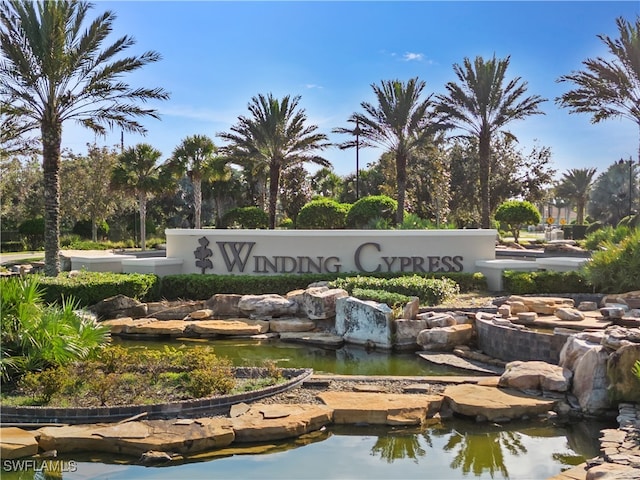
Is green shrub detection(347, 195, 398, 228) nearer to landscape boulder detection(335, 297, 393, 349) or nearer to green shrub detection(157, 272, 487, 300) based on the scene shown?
green shrub detection(157, 272, 487, 300)

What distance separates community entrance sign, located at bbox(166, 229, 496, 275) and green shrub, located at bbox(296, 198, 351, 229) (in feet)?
27.0

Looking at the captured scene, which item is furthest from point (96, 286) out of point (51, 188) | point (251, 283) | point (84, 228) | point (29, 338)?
point (84, 228)

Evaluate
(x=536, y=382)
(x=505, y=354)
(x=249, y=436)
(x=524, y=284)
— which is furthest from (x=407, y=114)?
(x=249, y=436)

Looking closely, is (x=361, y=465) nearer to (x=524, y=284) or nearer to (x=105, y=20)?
(x=524, y=284)

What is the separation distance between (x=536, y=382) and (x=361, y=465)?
3677 mm

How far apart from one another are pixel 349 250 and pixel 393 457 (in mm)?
12051

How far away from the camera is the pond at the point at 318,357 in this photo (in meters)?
11.7

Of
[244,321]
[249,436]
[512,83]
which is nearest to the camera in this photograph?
[249,436]

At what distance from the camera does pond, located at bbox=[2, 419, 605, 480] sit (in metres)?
6.82

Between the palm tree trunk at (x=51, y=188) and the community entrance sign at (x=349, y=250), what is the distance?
15.3ft

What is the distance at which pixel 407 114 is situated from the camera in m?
27.2

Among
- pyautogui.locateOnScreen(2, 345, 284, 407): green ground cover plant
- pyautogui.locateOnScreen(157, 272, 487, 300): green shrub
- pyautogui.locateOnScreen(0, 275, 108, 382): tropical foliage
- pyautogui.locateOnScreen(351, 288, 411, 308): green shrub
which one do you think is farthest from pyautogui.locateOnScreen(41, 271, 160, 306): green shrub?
pyautogui.locateOnScreen(2, 345, 284, 407): green ground cover plant

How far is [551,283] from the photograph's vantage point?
17.2 meters

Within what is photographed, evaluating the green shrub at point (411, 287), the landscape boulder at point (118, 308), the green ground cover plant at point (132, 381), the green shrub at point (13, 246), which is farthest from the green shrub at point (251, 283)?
the green shrub at point (13, 246)
